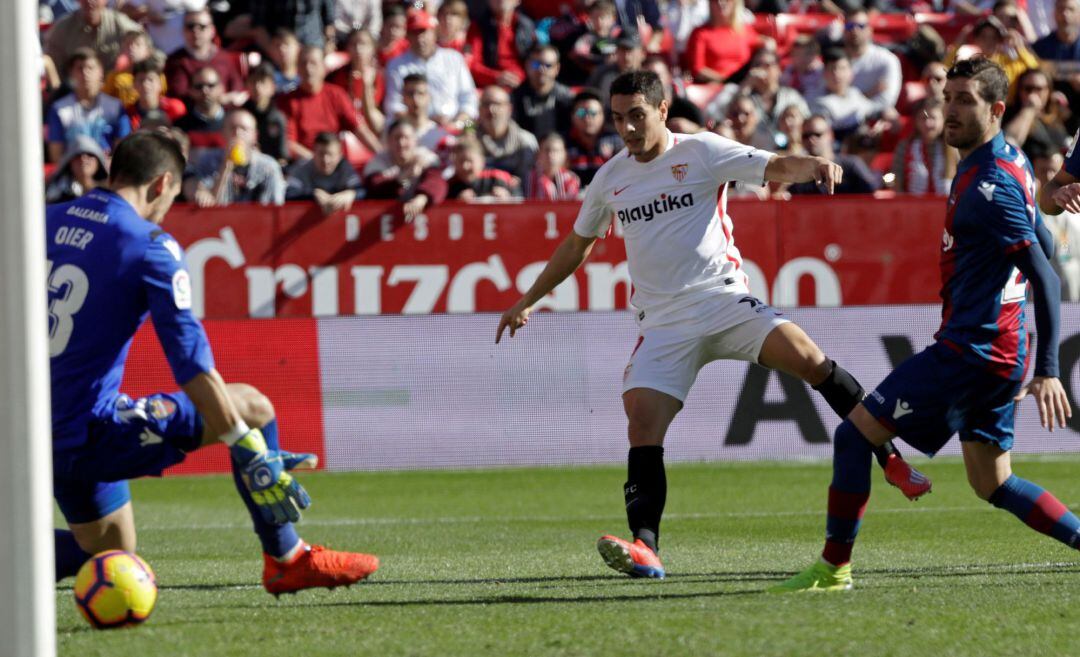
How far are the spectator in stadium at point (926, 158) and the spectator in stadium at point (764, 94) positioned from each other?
126 cm

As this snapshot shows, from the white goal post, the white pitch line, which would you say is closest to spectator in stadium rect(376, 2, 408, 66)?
the white pitch line

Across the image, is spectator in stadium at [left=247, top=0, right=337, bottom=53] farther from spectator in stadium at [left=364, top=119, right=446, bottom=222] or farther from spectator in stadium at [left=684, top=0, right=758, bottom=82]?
spectator in stadium at [left=684, top=0, right=758, bottom=82]

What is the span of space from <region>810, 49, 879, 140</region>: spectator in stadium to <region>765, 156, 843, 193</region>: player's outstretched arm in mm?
10132

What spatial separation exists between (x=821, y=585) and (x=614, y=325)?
24.8ft

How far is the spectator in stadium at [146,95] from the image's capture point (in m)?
16.1

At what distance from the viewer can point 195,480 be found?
13.8m

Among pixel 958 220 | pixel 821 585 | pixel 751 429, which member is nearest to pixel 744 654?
pixel 821 585

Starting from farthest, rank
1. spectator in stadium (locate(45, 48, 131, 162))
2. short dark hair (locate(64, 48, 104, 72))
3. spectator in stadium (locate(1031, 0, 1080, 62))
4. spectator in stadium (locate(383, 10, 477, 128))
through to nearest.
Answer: spectator in stadium (locate(1031, 0, 1080, 62)) < spectator in stadium (locate(383, 10, 477, 128)) < short dark hair (locate(64, 48, 104, 72)) < spectator in stadium (locate(45, 48, 131, 162))

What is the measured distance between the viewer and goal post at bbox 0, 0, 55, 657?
4090 mm

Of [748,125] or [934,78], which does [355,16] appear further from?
[934,78]

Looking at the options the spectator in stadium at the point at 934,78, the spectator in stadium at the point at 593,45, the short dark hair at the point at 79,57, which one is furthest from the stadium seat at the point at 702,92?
the short dark hair at the point at 79,57

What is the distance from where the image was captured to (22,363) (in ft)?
13.6

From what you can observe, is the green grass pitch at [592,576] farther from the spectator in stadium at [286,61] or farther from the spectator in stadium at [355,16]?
the spectator in stadium at [355,16]

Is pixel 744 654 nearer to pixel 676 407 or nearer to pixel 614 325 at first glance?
pixel 676 407
